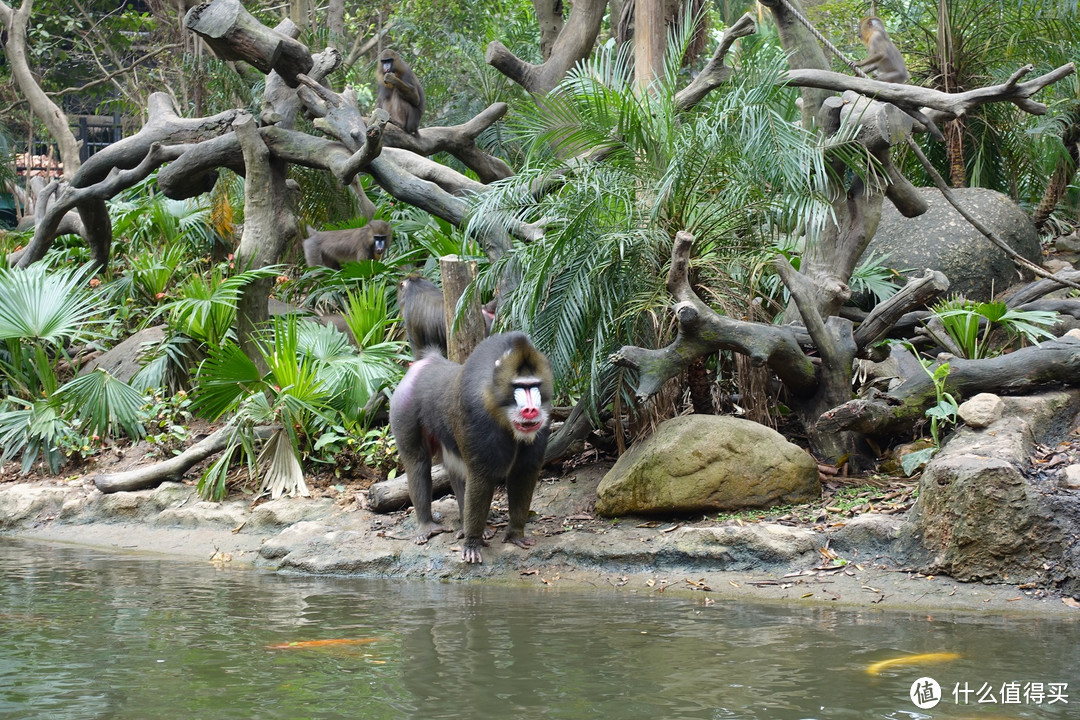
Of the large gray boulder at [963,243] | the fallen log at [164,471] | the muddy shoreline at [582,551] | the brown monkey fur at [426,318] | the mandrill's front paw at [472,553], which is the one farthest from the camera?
the large gray boulder at [963,243]

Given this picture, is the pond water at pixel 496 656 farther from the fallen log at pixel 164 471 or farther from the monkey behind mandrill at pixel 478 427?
the fallen log at pixel 164 471

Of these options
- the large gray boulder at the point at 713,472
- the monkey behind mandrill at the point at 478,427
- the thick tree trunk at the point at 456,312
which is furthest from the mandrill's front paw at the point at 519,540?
the thick tree trunk at the point at 456,312

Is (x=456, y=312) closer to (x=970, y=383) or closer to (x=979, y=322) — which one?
(x=970, y=383)

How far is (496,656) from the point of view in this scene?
412cm

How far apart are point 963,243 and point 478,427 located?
519cm

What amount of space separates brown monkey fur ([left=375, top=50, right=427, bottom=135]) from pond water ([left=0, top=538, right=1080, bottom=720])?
7.42 metres

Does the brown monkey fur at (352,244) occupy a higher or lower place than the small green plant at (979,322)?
higher

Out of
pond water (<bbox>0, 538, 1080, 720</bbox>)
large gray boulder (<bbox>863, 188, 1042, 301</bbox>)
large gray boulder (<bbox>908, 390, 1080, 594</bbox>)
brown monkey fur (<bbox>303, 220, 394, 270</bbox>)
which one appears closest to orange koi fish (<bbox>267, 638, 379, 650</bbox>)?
pond water (<bbox>0, 538, 1080, 720</bbox>)

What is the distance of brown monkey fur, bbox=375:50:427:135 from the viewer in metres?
11.8

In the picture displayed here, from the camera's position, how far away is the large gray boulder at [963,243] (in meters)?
8.46

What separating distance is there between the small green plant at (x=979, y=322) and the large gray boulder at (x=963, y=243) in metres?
1.40

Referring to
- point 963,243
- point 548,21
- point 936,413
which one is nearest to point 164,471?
point 936,413

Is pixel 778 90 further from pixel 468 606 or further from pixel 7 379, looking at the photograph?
pixel 7 379

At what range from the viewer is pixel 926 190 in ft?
30.6
